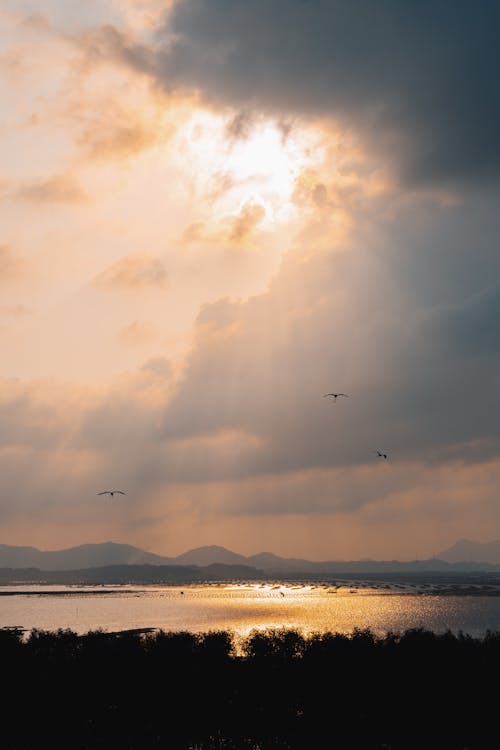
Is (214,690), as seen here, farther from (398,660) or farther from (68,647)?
(68,647)

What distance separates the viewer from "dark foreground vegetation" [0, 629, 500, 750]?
3167 inches

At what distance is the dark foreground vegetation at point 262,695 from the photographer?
8044 cm

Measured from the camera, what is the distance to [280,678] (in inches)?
3639

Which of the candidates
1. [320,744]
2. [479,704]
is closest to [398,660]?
[479,704]

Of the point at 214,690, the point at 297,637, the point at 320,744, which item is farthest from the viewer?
the point at 297,637

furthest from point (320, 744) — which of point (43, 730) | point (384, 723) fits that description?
point (43, 730)

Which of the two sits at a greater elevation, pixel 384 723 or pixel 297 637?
pixel 297 637

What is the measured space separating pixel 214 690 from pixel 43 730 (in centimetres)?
1920

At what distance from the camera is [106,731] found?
271 feet

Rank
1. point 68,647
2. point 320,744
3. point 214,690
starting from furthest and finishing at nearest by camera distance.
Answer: point 68,647, point 214,690, point 320,744

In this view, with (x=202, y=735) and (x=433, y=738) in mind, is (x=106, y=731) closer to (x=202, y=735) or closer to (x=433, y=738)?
(x=202, y=735)

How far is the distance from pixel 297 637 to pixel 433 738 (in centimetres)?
2818

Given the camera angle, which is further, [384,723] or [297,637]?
[297,637]

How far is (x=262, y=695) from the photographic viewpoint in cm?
8869
